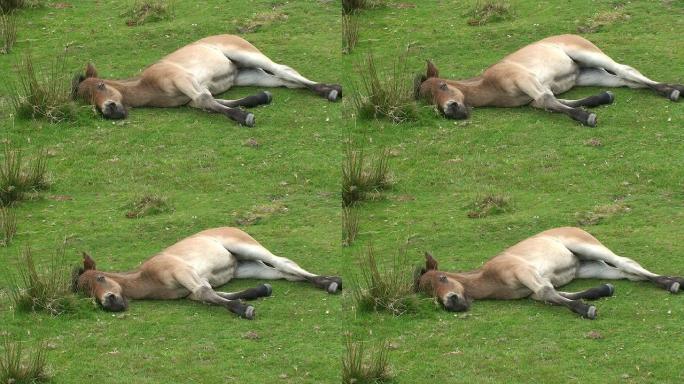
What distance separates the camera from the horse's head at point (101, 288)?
1867cm

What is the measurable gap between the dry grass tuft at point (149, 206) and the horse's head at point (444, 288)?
9.97 feet

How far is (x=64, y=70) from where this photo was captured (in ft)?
75.8

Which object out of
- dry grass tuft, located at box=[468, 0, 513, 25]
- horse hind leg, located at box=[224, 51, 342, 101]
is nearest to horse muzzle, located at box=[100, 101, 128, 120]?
horse hind leg, located at box=[224, 51, 342, 101]

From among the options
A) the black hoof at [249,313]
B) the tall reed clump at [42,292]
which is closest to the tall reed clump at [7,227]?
the tall reed clump at [42,292]

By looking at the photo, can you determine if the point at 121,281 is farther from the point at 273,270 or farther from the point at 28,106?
the point at 28,106

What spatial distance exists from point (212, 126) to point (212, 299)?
314 centimetres

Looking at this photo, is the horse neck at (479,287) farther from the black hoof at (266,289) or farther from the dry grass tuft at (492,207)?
the black hoof at (266,289)

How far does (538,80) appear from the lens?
21.5 m

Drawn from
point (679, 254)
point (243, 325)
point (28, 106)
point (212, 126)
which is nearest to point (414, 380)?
point (243, 325)

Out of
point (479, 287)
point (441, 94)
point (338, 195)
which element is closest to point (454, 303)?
point (479, 287)

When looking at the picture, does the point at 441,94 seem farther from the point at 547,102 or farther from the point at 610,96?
the point at 610,96

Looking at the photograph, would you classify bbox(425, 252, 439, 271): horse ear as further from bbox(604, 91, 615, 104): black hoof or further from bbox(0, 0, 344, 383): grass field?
bbox(604, 91, 615, 104): black hoof

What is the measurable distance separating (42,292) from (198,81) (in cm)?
408

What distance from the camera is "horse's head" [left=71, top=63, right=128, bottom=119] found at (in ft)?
70.3
